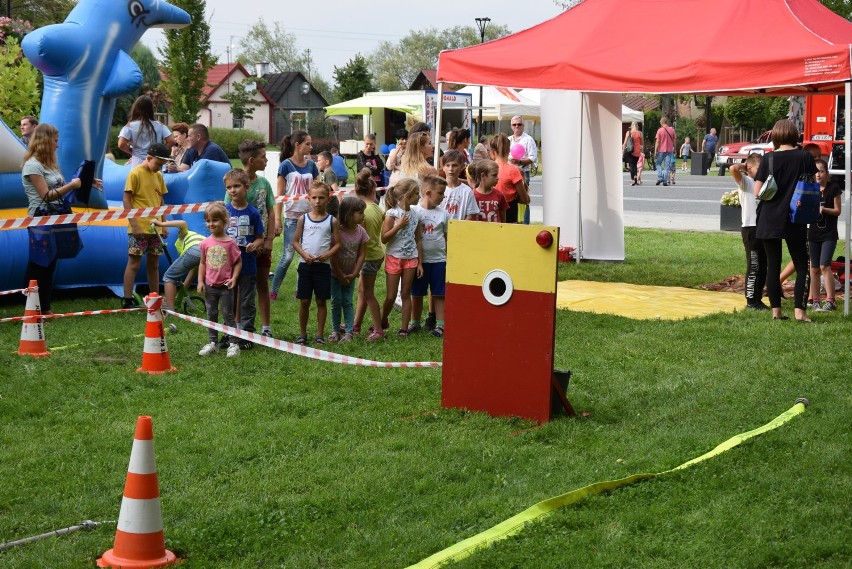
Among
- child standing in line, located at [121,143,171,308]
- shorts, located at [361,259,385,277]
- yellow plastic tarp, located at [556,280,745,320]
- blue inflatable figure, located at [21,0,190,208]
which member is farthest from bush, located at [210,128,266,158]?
shorts, located at [361,259,385,277]

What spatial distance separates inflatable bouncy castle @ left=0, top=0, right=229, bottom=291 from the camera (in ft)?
37.2

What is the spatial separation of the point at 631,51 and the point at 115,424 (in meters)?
7.06

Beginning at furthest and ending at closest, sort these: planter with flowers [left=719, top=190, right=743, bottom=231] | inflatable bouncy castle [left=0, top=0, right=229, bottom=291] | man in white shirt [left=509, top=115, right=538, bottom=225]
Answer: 1. planter with flowers [left=719, top=190, right=743, bottom=231]
2. man in white shirt [left=509, top=115, right=538, bottom=225]
3. inflatable bouncy castle [left=0, top=0, right=229, bottom=291]

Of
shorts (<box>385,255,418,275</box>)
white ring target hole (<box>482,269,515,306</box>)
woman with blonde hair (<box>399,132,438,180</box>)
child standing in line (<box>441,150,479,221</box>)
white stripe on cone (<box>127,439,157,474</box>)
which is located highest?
woman with blonde hair (<box>399,132,438,180</box>)

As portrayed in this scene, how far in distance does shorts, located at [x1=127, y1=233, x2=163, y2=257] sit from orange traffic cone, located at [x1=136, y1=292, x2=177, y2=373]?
2527 millimetres

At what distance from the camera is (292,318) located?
10.5 metres

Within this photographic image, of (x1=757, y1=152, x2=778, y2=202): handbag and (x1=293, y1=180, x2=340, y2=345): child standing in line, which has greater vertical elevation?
(x1=757, y1=152, x2=778, y2=202): handbag

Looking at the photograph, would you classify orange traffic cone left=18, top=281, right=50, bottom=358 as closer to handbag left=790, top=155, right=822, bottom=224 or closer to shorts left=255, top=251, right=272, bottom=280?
shorts left=255, top=251, right=272, bottom=280

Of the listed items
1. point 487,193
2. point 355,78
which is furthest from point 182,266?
point 355,78

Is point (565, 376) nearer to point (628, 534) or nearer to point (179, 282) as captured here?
point (628, 534)

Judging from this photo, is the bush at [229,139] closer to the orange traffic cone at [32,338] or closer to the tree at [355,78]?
the tree at [355,78]

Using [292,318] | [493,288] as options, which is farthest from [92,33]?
[493,288]

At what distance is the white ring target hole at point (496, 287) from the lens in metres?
6.54

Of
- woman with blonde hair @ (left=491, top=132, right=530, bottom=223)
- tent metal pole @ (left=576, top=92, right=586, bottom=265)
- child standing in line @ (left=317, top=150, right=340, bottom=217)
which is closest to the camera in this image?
child standing in line @ (left=317, top=150, right=340, bottom=217)
